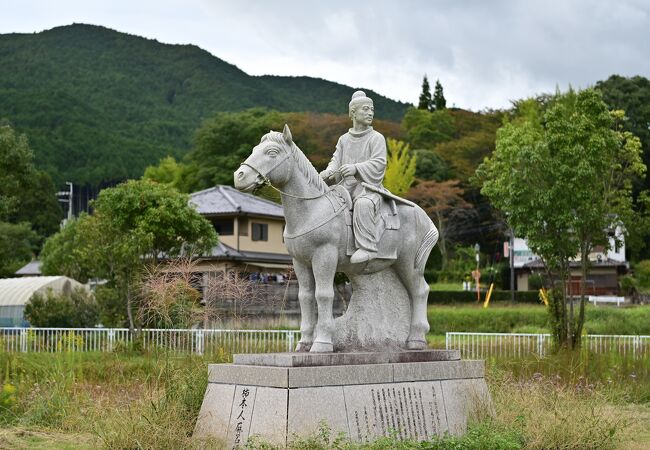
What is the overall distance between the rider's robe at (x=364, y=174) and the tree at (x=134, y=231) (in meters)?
13.1

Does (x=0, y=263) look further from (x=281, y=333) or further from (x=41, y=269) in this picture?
(x=281, y=333)

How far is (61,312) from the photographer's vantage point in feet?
79.5

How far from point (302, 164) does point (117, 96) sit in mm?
94281

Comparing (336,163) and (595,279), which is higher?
(336,163)

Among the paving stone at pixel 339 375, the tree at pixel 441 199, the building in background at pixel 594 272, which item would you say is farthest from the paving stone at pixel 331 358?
the building in background at pixel 594 272

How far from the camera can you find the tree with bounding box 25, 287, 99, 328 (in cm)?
2411

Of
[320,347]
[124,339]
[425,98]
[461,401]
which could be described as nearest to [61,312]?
[124,339]

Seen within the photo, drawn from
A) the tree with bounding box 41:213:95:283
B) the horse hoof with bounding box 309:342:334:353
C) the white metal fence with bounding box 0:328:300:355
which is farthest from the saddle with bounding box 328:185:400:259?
the tree with bounding box 41:213:95:283

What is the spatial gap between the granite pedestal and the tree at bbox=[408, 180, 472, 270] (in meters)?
37.1

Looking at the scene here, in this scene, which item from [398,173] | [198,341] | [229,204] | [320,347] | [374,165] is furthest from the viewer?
[398,173]

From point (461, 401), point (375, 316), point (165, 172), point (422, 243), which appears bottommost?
point (461, 401)

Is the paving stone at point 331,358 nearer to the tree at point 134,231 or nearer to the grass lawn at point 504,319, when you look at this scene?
the tree at point 134,231

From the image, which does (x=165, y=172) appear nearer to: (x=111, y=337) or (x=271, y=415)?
(x=111, y=337)

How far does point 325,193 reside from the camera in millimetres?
8906
